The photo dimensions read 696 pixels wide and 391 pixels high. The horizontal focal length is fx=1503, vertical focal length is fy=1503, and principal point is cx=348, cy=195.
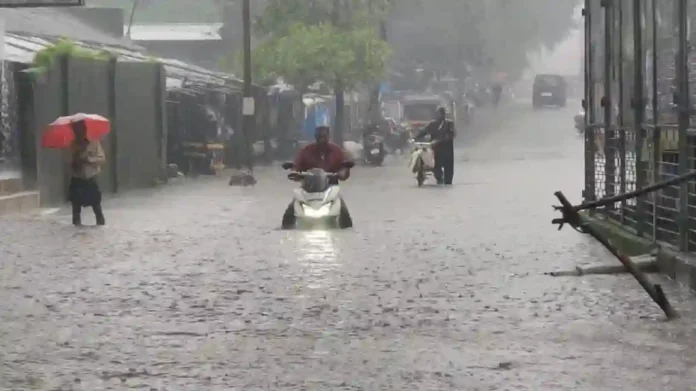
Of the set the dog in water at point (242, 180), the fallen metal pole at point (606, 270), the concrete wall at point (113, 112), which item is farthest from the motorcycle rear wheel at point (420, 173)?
the fallen metal pole at point (606, 270)

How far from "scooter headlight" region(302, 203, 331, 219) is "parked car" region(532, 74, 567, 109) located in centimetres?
7598

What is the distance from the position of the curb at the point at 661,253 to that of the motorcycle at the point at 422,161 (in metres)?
13.9

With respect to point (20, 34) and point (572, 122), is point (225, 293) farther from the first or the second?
point (572, 122)

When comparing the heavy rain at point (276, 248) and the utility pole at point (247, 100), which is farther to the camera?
the utility pole at point (247, 100)

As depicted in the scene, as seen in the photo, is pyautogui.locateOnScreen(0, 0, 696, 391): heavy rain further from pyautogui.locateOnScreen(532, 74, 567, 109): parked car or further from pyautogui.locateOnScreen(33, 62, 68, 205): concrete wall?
pyautogui.locateOnScreen(532, 74, 567, 109): parked car

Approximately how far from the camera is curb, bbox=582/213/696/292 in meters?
12.2

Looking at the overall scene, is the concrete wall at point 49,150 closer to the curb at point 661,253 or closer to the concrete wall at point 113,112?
the concrete wall at point 113,112

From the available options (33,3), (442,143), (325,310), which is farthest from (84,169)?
(442,143)

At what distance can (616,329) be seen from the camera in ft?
32.9

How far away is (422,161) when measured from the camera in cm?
3084

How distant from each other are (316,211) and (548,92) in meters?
76.1

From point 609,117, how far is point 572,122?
56.9 metres

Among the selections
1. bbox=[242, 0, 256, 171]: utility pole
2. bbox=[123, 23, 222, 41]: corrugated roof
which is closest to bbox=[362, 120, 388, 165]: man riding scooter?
bbox=[242, 0, 256, 171]: utility pole

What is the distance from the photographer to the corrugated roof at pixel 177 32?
224 ft
